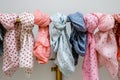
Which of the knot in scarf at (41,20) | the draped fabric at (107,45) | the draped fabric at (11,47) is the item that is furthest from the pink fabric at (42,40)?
the draped fabric at (107,45)

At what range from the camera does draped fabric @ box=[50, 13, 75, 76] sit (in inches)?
44.0

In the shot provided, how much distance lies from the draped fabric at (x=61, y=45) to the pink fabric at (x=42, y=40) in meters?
0.03

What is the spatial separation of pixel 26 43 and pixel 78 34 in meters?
0.26

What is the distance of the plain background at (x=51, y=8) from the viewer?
1291 mm

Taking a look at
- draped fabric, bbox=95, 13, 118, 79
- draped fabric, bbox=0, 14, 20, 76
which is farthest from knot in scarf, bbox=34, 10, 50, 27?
draped fabric, bbox=95, 13, 118, 79

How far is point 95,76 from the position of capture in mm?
1150

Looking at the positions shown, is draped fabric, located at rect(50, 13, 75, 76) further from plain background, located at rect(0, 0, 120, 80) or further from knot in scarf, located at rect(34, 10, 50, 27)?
plain background, located at rect(0, 0, 120, 80)

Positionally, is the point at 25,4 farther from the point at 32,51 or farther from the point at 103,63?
the point at 103,63

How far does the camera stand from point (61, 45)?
1.12 metres

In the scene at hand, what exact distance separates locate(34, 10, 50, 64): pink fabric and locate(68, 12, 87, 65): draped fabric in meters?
0.12

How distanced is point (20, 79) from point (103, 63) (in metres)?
0.47

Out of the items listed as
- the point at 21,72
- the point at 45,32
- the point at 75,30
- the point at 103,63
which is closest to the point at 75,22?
the point at 75,30

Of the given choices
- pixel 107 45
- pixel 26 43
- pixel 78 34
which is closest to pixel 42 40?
pixel 26 43

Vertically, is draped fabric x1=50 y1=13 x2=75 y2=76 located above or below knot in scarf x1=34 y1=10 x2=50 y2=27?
below
